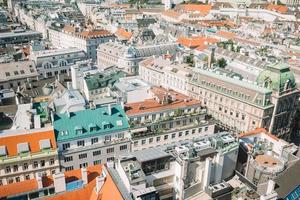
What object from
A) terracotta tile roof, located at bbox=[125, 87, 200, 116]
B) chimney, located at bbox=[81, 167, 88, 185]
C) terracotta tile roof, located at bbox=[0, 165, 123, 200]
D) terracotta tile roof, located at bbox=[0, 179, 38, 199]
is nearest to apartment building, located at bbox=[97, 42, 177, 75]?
terracotta tile roof, located at bbox=[125, 87, 200, 116]

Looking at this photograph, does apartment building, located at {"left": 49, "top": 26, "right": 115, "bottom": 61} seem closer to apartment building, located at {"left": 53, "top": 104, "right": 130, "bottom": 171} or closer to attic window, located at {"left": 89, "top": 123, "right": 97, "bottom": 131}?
apartment building, located at {"left": 53, "top": 104, "right": 130, "bottom": 171}

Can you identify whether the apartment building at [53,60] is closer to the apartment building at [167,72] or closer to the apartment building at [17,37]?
the apartment building at [167,72]

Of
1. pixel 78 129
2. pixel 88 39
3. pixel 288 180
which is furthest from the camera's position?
pixel 88 39

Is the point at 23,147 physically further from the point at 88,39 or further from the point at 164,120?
the point at 88,39

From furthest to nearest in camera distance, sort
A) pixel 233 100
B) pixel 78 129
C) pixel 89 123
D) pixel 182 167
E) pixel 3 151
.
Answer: pixel 233 100, pixel 89 123, pixel 78 129, pixel 3 151, pixel 182 167

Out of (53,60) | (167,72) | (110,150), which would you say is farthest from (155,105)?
(53,60)

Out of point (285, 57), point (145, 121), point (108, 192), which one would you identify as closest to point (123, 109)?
point (145, 121)

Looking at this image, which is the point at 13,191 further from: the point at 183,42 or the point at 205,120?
the point at 183,42
